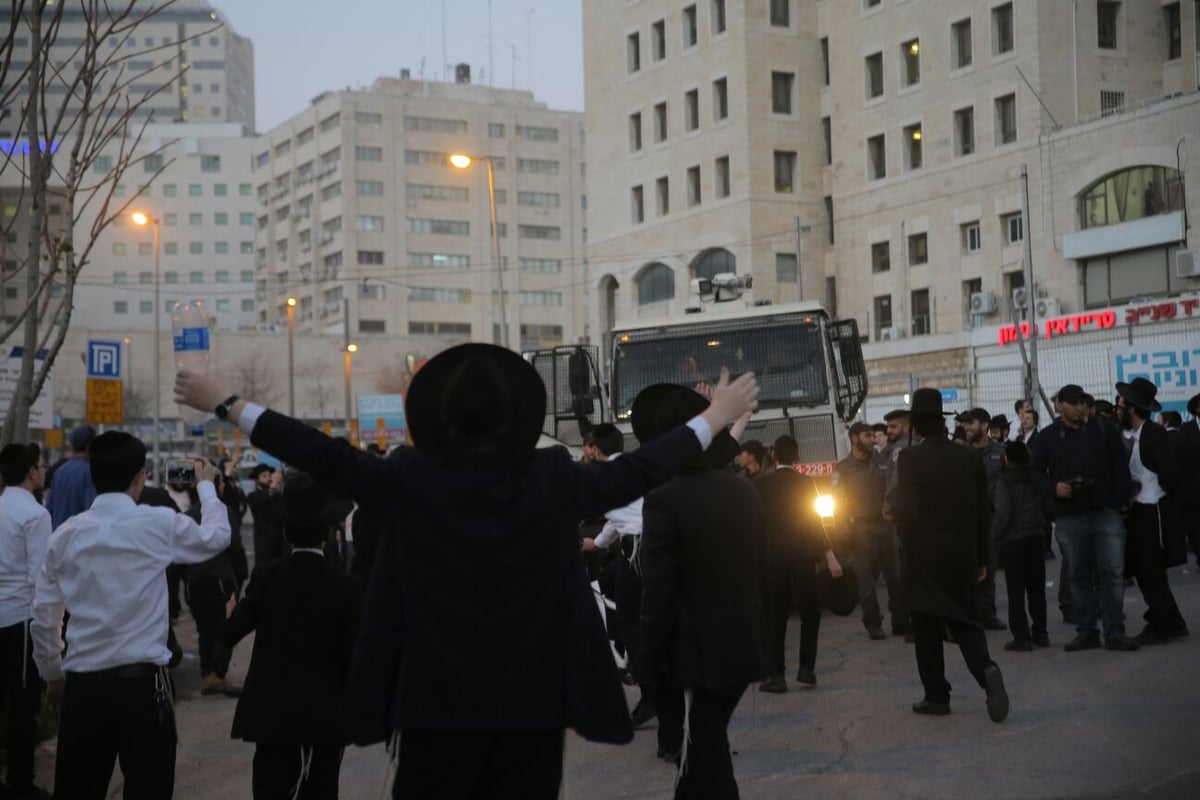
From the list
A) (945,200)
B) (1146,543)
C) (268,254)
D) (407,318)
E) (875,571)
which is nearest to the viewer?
(1146,543)

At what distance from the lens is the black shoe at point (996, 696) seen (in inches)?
368

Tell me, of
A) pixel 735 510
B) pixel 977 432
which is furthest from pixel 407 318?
pixel 735 510

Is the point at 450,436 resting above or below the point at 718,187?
below

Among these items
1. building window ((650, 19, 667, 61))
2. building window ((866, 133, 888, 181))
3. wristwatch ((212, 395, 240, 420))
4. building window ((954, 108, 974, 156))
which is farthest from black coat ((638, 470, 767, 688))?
building window ((650, 19, 667, 61))

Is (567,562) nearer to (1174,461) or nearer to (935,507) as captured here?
(935,507)

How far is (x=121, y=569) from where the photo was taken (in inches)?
239

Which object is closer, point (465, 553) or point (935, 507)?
point (465, 553)

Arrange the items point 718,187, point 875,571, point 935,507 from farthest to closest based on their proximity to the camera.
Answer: point 718,187, point 875,571, point 935,507

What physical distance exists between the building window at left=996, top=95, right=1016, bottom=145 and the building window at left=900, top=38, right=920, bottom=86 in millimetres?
4350

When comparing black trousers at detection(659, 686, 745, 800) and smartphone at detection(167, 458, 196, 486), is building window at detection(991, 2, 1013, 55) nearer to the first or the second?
black trousers at detection(659, 686, 745, 800)

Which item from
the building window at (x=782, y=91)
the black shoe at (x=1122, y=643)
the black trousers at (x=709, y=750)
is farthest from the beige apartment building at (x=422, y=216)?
the black trousers at (x=709, y=750)

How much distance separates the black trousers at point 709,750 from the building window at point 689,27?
5586 centimetres

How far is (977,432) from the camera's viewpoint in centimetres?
1494

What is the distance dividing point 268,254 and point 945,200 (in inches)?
3297
